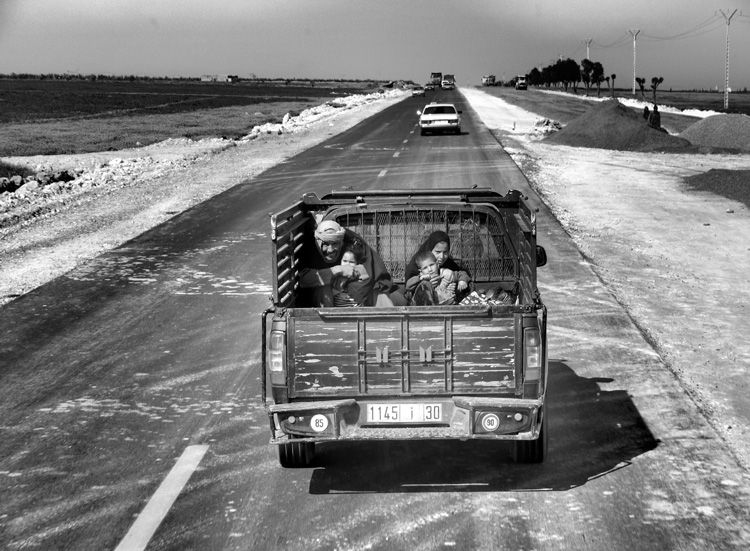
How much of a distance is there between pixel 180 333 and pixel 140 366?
1.30m

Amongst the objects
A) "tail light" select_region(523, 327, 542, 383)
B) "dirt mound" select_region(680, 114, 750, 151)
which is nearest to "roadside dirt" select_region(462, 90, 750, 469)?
"tail light" select_region(523, 327, 542, 383)

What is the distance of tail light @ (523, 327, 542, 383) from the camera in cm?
600

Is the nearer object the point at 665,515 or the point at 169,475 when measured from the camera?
the point at 665,515

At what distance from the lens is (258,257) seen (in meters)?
15.3

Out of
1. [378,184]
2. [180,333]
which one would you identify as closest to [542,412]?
[180,333]

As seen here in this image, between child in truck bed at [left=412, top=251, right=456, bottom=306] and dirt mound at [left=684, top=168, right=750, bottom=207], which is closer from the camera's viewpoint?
child in truck bed at [left=412, top=251, right=456, bottom=306]

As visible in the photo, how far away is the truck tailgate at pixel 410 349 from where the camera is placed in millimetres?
6004

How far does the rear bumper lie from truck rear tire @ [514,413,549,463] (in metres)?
0.53

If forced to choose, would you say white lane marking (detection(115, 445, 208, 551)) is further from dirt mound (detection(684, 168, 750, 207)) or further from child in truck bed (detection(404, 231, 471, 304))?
dirt mound (detection(684, 168, 750, 207))

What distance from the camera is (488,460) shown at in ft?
22.5

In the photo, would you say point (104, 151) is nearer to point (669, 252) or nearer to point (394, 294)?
point (669, 252)

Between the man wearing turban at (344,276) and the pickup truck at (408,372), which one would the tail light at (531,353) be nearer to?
the pickup truck at (408,372)

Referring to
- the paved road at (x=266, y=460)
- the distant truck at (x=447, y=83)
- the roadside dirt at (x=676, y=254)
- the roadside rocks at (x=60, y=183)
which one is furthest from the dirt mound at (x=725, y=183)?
the distant truck at (x=447, y=83)

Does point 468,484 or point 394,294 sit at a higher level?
point 394,294
